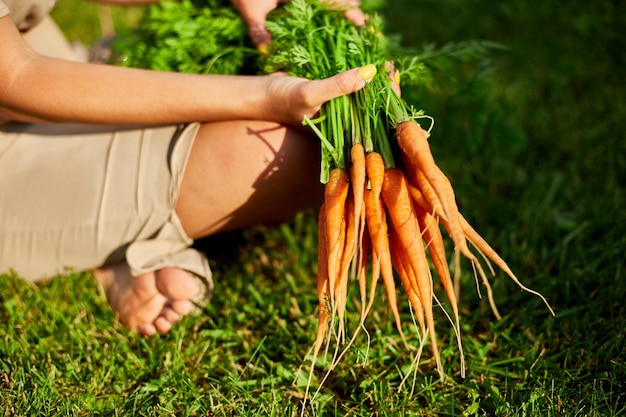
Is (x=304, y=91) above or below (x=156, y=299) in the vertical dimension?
above

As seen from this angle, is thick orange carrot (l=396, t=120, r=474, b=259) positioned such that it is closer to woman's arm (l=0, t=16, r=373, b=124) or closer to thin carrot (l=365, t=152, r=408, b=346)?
thin carrot (l=365, t=152, r=408, b=346)

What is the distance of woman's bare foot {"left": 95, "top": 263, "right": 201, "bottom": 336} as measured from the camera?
1917 mm

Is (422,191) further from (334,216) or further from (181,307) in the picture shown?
(181,307)

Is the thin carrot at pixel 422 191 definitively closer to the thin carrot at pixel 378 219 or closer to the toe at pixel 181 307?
the thin carrot at pixel 378 219

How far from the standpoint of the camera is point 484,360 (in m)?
1.80

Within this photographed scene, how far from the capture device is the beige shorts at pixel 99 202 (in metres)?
1.91

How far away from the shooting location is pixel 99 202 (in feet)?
6.29

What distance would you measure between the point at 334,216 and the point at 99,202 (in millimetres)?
791

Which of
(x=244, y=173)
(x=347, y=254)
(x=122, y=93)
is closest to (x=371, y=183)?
(x=347, y=254)

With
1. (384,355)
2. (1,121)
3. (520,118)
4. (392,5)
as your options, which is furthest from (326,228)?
(392,5)

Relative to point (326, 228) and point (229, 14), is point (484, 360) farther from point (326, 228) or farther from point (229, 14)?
point (229, 14)

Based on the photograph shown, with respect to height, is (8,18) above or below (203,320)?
above

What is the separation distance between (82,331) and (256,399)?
24.4 inches

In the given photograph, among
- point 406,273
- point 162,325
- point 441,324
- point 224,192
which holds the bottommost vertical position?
point 441,324
